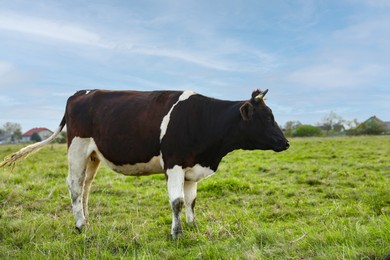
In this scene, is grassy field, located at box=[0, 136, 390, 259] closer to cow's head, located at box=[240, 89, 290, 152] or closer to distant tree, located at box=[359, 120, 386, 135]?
cow's head, located at box=[240, 89, 290, 152]

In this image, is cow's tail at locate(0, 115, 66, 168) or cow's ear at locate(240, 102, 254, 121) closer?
cow's ear at locate(240, 102, 254, 121)

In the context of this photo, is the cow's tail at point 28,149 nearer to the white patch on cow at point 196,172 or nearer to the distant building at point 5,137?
the white patch on cow at point 196,172

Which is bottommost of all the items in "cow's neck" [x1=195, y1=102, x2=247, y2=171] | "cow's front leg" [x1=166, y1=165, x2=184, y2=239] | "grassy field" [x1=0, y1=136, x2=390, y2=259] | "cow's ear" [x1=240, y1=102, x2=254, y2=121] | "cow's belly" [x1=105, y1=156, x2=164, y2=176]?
"grassy field" [x1=0, y1=136, x2=390, y2=259]

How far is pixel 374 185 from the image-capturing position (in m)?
10.4

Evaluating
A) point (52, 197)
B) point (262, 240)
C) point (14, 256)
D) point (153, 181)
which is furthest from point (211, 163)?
point (153, 181)

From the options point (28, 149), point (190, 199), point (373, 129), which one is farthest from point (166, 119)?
point (373, 129)

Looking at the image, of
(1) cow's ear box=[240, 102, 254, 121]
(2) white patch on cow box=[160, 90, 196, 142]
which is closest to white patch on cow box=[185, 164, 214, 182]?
(2) white patch on cow box=[160, 90, 196, 142]

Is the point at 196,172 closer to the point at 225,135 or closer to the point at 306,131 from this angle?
the point at 225,135

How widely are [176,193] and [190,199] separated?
32.1 inches

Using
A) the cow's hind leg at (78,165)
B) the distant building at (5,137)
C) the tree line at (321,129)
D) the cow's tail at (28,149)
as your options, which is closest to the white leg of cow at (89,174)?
the cow's hind leg at (78,165)

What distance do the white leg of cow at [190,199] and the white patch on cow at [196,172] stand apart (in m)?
0.42

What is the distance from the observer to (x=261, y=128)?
6.15m

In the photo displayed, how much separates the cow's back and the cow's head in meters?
1.24

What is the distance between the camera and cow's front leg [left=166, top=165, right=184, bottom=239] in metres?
5.73
